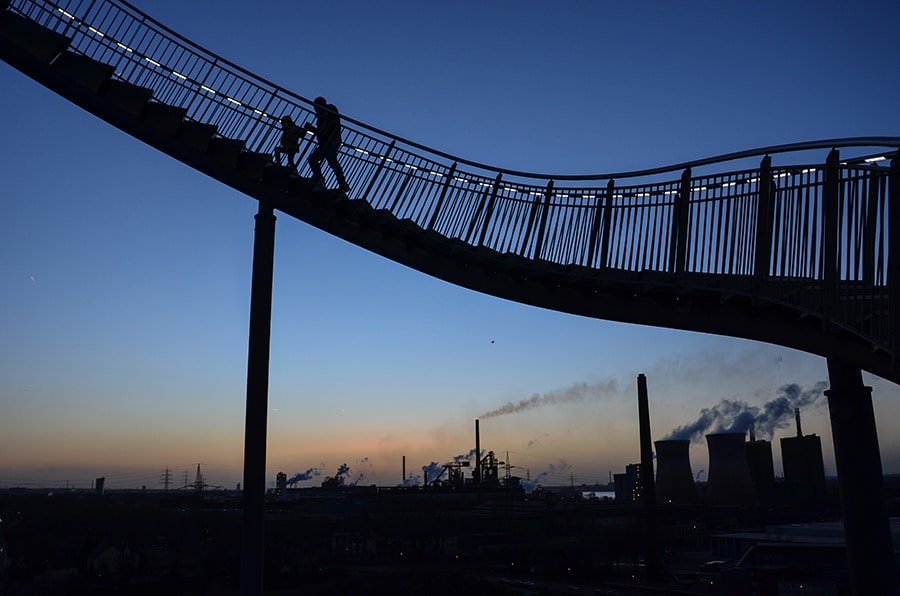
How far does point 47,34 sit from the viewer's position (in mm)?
10766

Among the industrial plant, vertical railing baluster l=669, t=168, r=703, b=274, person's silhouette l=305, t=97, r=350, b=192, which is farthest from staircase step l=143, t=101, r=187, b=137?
the industrial plant

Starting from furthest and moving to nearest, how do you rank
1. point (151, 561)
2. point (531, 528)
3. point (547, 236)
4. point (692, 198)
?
point (531, 528) → point (151, 561) → point (547, 236) → point (692, 198)

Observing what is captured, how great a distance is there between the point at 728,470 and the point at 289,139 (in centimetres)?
7838

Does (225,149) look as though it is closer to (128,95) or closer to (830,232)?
(128,95)

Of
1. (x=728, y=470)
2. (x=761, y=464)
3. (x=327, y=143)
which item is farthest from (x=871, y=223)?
(x=761, y=464)

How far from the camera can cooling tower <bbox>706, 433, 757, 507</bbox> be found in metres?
79.6

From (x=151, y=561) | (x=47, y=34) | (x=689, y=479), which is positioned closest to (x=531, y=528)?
(x=689, y=479)

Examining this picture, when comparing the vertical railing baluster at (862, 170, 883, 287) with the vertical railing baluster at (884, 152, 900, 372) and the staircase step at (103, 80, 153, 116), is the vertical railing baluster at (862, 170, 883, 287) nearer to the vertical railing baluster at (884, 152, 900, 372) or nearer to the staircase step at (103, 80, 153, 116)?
the vertical railing baluster at (884, 152, 900, 372)

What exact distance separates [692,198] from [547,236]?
8.85 ft

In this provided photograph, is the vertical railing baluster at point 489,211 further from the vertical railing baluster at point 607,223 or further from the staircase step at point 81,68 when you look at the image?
the staircase step at point 81,68

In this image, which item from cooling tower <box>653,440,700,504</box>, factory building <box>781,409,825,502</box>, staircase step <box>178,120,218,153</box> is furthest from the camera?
factory building <box>781,409,825,502</box>

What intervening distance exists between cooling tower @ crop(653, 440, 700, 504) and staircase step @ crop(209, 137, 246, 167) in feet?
246

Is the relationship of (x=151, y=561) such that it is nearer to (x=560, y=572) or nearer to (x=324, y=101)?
(x=560, y=572)

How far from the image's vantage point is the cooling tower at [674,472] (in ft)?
262
